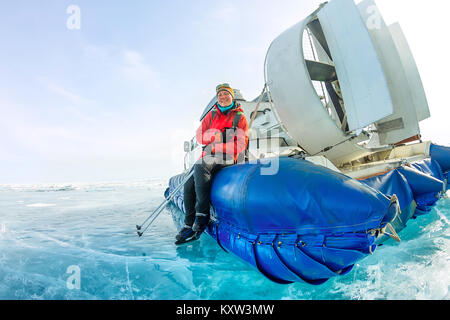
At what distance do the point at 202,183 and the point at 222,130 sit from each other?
2.36ft

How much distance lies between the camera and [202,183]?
2508 mm

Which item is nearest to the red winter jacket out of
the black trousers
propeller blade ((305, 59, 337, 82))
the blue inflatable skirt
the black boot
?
the black trousers

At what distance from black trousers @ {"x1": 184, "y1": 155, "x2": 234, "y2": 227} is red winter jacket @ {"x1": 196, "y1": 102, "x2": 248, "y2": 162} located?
125 millimetres

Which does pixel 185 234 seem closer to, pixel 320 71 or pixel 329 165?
pixel 329 165

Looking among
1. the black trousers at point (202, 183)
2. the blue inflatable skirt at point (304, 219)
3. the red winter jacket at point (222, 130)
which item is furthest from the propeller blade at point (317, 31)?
the blue inflatable skirt at point (304, 219)

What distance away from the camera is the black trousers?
99.3 inches

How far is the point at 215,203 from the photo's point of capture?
7.73ft

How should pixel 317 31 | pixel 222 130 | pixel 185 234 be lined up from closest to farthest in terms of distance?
pixel 222 130 → pixel 185 234 → pixel 317 31

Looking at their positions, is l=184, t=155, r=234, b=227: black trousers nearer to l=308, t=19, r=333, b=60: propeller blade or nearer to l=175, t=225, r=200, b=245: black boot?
l=175, t=225, r=200, b=245: black boot

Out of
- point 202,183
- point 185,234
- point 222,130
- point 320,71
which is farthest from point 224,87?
point 320,71

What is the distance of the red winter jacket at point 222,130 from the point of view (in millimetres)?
2660

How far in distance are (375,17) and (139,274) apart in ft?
17.8
